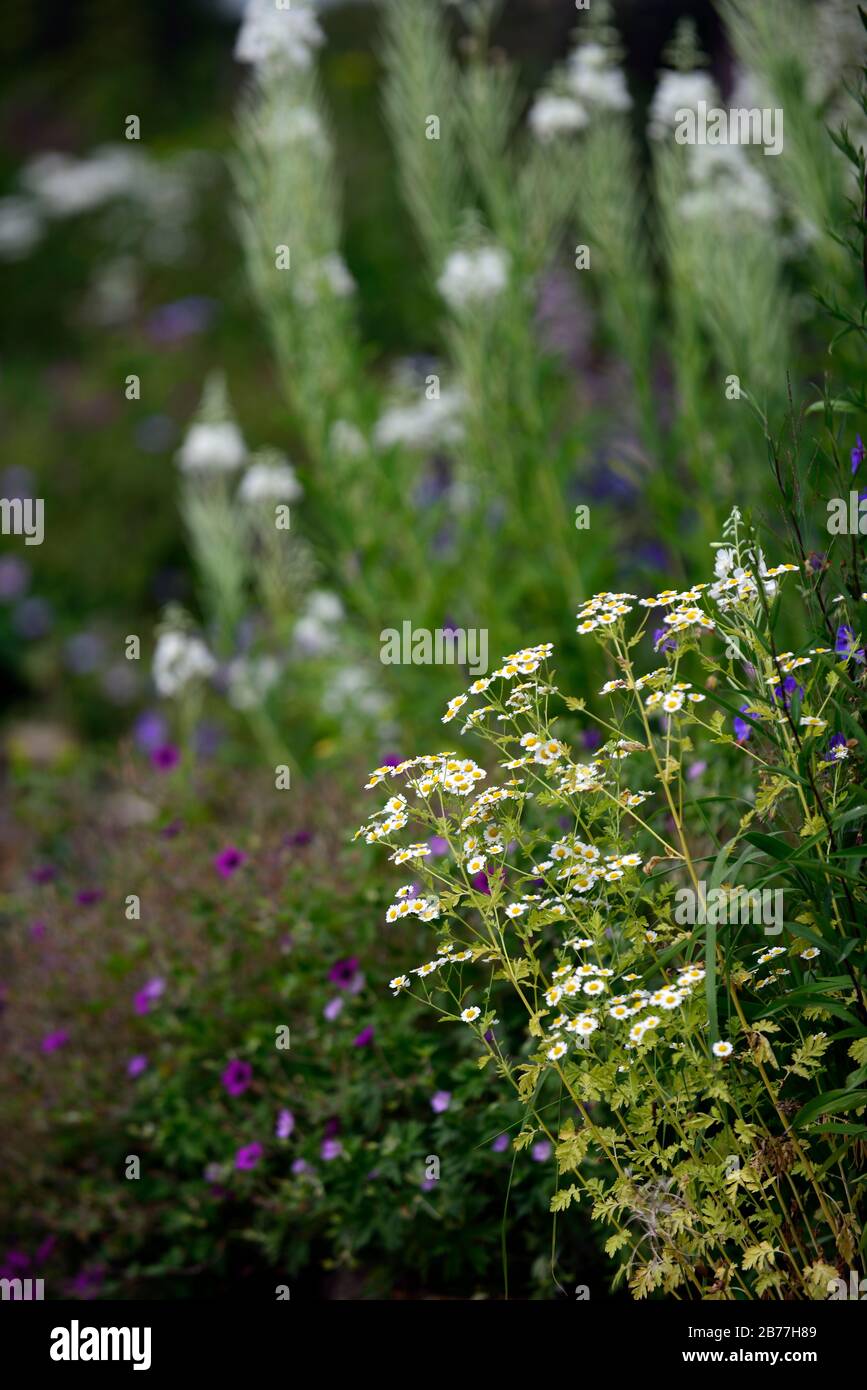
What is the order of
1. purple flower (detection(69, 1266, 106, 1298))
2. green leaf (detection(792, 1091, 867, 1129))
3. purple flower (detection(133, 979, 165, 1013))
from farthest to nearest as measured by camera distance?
purple flower (detection(133, 979, 165, 1013)) → purple flower (detection(69, 1266, 106, 1298)) → green leaf (detection(792, 1091, 867, 1129))

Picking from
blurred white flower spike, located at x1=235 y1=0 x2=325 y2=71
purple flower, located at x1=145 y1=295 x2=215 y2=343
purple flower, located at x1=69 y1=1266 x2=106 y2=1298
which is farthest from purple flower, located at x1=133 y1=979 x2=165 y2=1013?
purple flower, located at x1=145 y1=295 x2=215 y2=343

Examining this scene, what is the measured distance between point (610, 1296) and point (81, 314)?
11299mm

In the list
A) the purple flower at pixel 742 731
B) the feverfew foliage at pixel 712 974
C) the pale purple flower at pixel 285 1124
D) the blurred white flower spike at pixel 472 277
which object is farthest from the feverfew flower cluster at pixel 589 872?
the blurred white flower spike at pixel 472 277

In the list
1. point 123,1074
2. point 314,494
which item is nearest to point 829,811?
point 123,1074

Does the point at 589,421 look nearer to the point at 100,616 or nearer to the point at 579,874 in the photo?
the point at 579,874

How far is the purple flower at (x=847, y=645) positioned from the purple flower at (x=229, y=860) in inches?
62.3

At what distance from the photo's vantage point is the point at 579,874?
2195 millimetres

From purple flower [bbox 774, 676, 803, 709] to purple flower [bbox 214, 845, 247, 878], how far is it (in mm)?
1494

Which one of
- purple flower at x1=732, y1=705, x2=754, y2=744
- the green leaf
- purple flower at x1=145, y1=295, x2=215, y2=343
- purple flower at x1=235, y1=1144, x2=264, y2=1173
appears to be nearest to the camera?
the green leaf

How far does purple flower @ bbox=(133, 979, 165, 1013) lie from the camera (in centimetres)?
325

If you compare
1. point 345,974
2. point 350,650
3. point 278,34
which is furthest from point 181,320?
point 345,974

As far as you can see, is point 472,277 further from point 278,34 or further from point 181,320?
point 181,320

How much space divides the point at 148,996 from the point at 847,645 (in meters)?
1.89

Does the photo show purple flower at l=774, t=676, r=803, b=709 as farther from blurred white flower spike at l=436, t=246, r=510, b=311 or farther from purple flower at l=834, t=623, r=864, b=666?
blurred white flower spike at l=436, t=246, r=510, b=311
